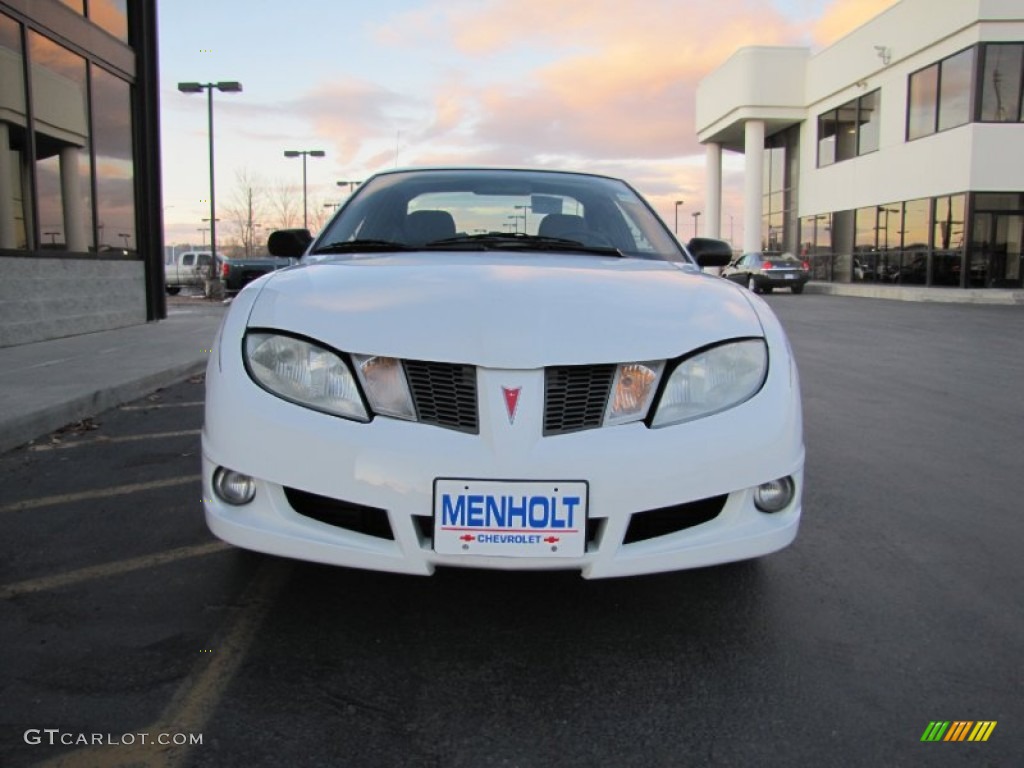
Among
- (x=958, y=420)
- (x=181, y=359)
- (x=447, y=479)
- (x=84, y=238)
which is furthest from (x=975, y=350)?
(x=84, y=238)

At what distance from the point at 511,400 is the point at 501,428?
0.09 m

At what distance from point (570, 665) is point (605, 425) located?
0.69m

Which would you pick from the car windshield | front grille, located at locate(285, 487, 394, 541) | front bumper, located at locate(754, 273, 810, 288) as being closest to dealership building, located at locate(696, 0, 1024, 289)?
front bumper, located at locate(754, 273, 810, 288)

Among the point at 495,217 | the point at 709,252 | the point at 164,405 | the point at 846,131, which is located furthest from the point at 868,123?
the point at 495,217

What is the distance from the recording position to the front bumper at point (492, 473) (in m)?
2.15

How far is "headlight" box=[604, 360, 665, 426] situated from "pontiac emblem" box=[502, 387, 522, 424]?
25cm

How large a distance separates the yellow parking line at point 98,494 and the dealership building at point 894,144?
22700mm

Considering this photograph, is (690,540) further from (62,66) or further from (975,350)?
(62,66)

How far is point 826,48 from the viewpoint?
3067 centimetres

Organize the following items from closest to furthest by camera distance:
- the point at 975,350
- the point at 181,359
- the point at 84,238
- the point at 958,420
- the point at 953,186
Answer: the point at 958,420 < the point at 181,359 < the point at 975,350 < the point at 84,238 < the point at 953,186

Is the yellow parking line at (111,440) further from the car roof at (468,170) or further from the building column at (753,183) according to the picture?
the building column at (753,183)

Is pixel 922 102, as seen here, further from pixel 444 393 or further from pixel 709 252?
pixel 444 393

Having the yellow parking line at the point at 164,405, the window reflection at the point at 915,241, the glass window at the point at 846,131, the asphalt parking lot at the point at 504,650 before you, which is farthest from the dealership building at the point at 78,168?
the glass window at the point at 846,131

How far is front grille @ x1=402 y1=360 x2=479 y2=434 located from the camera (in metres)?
2.22
